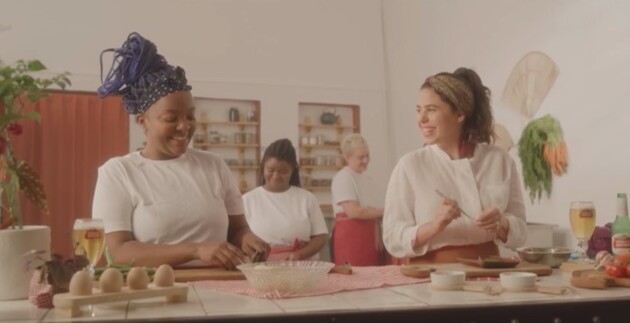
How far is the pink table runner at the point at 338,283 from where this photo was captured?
153cm

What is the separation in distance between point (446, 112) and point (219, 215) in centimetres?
89

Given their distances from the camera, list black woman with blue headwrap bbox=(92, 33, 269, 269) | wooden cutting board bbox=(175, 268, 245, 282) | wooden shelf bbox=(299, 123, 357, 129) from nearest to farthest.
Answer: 1. wooden cutting board bbox=(175, 268, 245, 282)
2. black woman with blue headwrap bbox=(92, 33, 269, 269)
3. wooden shelf bbox=(299, 123, 357, 129)

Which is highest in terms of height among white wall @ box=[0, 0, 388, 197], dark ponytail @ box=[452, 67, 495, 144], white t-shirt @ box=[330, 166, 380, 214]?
Result: white wall @ box=[0, 0, 388, 197]

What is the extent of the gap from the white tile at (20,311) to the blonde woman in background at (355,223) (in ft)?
10.6

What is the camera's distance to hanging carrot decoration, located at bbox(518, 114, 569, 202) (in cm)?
407

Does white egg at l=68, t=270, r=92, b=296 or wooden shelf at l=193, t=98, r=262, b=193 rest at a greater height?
wooden shelf at l=193, t=98, r=262, b=193

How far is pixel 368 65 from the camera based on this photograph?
7477 mm

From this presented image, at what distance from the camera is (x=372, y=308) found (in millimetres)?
1328

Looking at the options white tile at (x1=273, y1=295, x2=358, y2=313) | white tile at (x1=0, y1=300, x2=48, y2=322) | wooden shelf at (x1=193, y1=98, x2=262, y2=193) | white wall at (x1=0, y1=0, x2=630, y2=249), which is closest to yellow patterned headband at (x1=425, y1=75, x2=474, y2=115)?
white tile at (x1=273, y1=295, x2=358, y2=313)

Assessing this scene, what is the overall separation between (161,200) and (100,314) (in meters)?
0.76

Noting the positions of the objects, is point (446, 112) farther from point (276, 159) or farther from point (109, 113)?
point (109, 113)

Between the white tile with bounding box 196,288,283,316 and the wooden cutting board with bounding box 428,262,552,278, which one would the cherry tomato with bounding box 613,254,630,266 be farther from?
the white tile with bounding box 196,288,283,316

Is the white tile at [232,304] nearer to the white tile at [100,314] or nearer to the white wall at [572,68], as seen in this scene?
the white tile at [100,314]

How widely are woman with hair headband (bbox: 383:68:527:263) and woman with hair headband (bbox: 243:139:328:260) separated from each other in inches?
52.4
